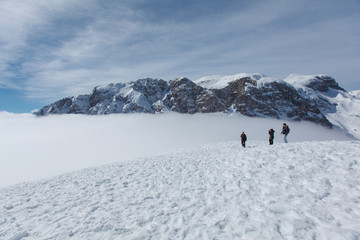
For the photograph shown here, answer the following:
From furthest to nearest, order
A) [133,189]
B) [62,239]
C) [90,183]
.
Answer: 1. [90,183]
2. [133,189]
3. [62,239]

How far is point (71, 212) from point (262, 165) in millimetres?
9677

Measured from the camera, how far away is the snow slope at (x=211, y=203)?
19.4ft

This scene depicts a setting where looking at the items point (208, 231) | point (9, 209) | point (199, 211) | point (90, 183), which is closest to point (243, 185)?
point (199, 211)

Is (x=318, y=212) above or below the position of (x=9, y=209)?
above

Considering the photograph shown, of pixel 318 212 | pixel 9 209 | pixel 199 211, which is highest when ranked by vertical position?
pixel 318 212

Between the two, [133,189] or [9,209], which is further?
[133,189]

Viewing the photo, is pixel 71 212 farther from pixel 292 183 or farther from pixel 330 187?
pixel 330 187

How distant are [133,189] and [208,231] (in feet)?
17.3

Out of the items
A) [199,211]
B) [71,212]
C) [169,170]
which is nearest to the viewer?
[199,211]

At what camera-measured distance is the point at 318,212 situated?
6098 millimetres

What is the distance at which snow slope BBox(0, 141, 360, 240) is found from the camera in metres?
5.91

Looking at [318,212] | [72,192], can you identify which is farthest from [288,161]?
[72,192]

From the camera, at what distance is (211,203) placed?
25.3 ft

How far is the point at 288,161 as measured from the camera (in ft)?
35.2
